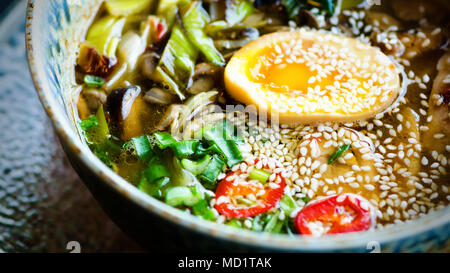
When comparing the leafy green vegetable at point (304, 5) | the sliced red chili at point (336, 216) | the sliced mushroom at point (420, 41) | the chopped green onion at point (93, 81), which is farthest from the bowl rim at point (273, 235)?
the leafy green vegetable at point (304, 5)

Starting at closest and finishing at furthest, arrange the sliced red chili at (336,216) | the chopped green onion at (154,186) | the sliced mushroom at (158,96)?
1. the sliced red chili at (336,216)
2. the chopped green onion at (154,186)
3. the sliced mushroom at (158,96)

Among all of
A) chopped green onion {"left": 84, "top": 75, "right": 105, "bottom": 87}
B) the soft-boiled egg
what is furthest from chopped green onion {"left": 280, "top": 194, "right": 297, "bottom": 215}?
chopped green onion {"left": 84, "top": 75, "right": 105, "bottom": 87}

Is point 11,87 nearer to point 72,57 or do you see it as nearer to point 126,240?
point 72,57

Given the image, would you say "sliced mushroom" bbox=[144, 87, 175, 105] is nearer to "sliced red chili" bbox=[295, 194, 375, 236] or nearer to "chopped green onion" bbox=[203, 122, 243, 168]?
"chopped green onion" bbox=[203, 122, 243, 168]

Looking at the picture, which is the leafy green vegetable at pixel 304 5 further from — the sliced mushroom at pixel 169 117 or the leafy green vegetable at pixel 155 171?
the leafy green vegetable at pixel 155 171

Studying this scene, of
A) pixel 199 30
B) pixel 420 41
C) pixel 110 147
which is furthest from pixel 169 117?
Result: pixel 420 41

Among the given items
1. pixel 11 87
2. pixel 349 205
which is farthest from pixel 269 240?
pixel 11 87
